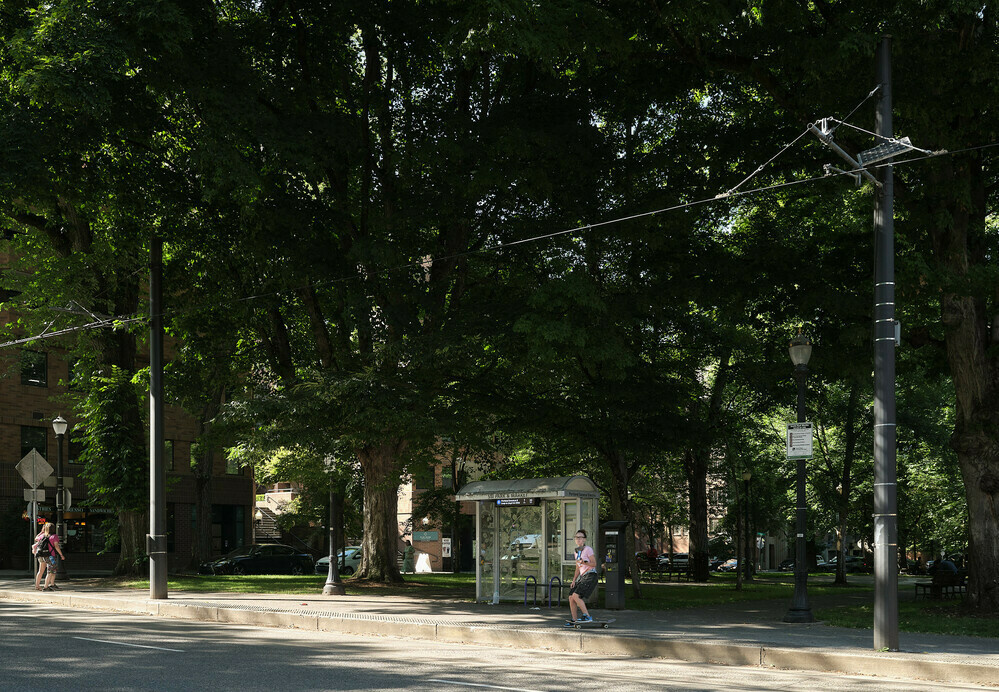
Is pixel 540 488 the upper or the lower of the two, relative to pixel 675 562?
upper

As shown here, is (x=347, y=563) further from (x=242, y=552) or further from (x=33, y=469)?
(x=33, y=469)

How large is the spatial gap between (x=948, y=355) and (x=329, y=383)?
12142 millimetres

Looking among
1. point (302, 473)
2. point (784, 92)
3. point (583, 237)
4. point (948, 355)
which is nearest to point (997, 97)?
point (784, 92)

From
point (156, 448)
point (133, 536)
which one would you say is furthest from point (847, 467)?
point (156, 448)

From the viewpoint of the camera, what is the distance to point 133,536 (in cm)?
2875

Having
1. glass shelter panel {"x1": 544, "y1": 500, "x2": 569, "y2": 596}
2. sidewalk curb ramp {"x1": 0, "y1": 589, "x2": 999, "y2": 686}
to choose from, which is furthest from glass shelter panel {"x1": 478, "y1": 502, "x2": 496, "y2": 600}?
sidewalk curb ramp {"x1": 0, "y1": 589, "x2": 999, "y2": 686}

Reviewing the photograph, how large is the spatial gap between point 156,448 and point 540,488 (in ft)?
26.6

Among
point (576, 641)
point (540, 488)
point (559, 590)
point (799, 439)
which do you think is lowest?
point (559, 590)

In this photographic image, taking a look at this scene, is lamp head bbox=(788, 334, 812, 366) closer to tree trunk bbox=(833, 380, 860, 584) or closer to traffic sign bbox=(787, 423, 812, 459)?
traffic sign bbox=(787, 423, 812, 459)

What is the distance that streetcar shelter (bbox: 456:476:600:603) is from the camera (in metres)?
20.5

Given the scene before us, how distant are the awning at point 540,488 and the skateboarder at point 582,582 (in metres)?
3.48

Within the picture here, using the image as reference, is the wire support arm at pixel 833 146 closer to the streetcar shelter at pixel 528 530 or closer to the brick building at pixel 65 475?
the streetcar shelter at pixel 528 530

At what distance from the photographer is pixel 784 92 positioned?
18.0 meters

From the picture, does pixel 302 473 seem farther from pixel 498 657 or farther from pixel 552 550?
pixel 498 657
